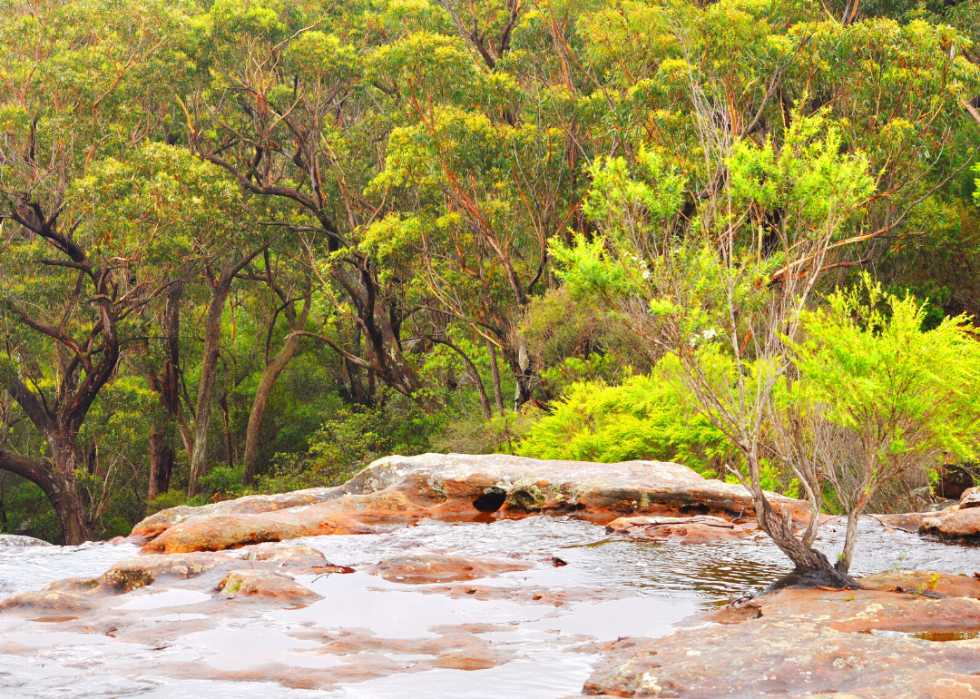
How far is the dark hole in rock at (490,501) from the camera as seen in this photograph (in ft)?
40.9

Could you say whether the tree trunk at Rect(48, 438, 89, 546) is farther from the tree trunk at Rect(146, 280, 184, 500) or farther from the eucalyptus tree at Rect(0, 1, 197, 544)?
the tree trunk at Rect(146, 280, 184, 500)

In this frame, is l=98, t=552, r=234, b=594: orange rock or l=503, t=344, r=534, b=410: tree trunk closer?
l=98, t=552, r=234, b=594: orange rock

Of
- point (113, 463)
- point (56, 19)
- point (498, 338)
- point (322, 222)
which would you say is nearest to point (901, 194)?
point (498, 338)

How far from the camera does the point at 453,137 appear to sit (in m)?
19.8

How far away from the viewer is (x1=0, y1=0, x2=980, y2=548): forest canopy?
17328 mm

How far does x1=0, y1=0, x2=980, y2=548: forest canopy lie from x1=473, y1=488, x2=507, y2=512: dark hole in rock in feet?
9.91

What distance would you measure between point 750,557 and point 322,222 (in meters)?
17.2

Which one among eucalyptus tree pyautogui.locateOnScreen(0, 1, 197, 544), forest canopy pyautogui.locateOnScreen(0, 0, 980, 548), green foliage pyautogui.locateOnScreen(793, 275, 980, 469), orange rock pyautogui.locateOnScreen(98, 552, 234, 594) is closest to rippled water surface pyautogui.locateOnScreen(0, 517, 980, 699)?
orange rock pyautogui.locateOnScreen(98, 552, 234, 594)

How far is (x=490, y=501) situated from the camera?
12.6 metres

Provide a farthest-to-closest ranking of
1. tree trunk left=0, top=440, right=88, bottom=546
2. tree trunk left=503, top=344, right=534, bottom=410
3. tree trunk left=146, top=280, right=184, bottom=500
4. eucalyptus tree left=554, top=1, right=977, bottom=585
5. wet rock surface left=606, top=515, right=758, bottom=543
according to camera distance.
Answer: tree trunk left=146, top=280, right=184, bottom=500
tree trunk left=0, top=440, right=88, bottom=546
tree trunk left=503, top=344, right=534, bottom=410
wet rock surface left=606, top=515, right=758, bottom=543
eucalyptus tree left=554, top=1, right=977, bottom=585

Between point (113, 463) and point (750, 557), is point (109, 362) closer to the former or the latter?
point (113, 463)

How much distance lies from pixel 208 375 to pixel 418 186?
33.0 ft

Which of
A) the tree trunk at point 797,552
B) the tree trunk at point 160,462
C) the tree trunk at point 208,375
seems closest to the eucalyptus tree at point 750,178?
the tree trunk at point 797,552

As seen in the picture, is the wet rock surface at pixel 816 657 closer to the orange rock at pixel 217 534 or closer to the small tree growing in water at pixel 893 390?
the small tree growing in water at pixel 893 390
